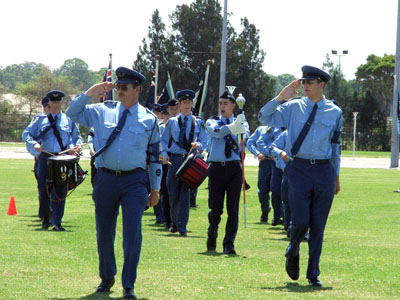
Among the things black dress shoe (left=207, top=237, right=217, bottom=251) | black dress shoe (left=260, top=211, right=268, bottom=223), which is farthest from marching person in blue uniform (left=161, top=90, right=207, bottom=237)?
black dress shoe (left=260, top=211, right=268, bottom=223)

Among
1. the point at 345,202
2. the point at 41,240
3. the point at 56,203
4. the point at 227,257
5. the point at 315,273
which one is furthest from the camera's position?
the point at 345,202

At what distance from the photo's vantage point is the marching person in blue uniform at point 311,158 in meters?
8.73

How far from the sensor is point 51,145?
14016mm

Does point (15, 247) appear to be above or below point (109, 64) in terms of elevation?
below

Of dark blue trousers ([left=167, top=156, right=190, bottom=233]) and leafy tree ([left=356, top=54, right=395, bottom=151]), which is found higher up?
leafy tree ([left=356, top=54, right=395, bottom=151])

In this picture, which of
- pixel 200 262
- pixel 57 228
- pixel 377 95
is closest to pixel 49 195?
pixel 57 228

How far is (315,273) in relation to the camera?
875 cm

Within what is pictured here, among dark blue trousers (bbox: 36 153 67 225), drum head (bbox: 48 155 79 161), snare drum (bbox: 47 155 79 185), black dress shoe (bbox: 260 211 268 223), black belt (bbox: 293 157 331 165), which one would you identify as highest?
black belt (bbox: 293 157 331 165)

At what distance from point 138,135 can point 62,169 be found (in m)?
5.63

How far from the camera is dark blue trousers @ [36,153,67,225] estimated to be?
1396cm

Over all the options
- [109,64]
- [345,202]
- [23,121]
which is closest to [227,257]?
[345,202]

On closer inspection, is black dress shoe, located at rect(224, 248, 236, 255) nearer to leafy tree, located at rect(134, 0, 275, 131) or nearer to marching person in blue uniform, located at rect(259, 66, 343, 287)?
marching person in blue uniform, located at rect(259, 66, 343, 287)

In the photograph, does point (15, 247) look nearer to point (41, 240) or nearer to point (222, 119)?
point (41, 240)

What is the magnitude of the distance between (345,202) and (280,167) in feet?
22.8
